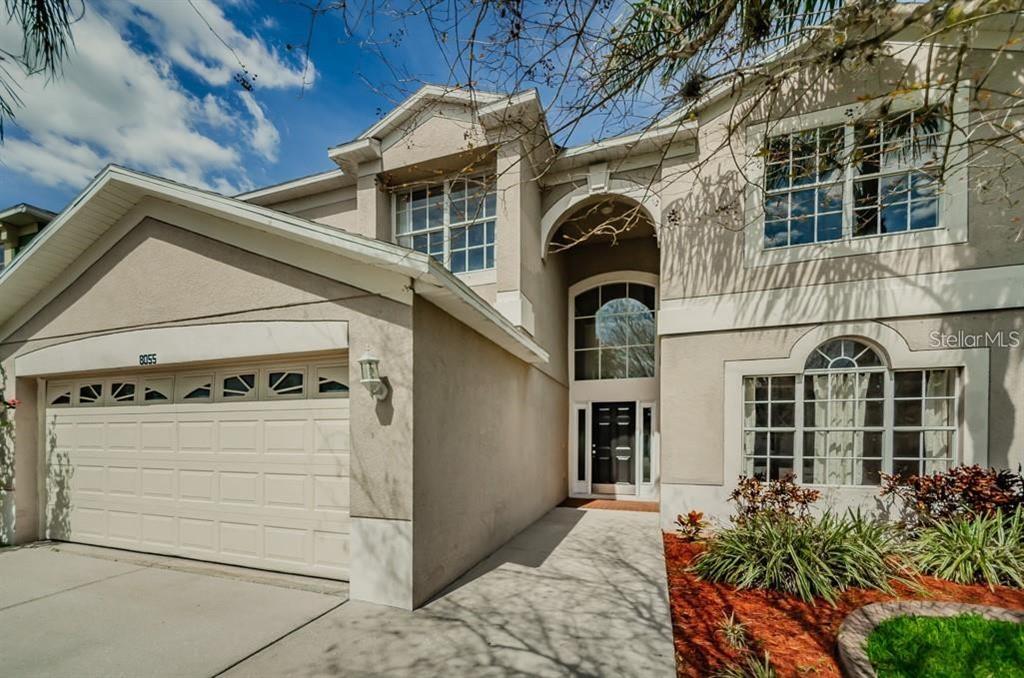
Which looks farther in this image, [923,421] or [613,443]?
[613,443]

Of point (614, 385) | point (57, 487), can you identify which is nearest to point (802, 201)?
point (614, 385)

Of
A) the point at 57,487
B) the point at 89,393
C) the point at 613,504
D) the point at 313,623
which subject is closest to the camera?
the point at 313,623

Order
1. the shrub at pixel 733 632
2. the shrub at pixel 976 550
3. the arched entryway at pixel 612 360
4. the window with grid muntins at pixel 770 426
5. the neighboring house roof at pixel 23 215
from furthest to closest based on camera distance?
1. the neighboring house roof at pixel 23 215
2. the arched entryway at pixel 612 360
3. the window with grid muntins at pixel 770 426
4. the shrub at pixel 976 550
5. the shrub at pixel 733 632

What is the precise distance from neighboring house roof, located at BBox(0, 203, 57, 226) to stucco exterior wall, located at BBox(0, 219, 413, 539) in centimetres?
708

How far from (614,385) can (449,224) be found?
5.64 m

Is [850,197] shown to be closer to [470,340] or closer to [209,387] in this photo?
[470,340]

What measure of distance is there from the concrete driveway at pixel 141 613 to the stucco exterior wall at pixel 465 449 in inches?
51.2

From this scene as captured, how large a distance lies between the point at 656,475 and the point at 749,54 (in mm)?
8668

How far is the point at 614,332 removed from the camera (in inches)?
450

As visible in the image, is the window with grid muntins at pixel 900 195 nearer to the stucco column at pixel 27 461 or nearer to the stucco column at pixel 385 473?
the stucco column at pixel 385 473

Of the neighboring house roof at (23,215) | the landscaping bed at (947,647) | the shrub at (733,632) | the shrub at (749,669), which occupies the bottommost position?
the shrub at (733,632)

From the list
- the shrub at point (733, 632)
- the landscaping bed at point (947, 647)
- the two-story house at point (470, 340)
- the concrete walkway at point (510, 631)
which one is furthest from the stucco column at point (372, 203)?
the landscaping bed at point (947, 647)

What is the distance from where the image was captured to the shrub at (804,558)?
5.05m

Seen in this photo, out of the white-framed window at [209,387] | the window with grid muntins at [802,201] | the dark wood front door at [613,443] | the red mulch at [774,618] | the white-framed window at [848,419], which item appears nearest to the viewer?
the red mulch at [774,618]
